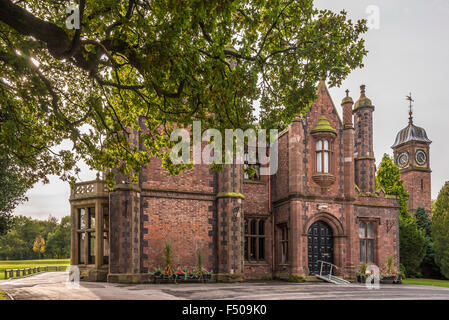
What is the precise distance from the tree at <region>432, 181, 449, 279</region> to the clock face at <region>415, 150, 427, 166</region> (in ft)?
87.0

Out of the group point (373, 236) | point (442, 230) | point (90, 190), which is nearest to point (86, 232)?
point (90, 190)

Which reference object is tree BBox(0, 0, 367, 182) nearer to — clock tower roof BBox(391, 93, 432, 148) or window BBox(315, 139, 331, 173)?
window BBox(315, 139, 331, 173)

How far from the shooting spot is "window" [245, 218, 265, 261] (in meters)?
24.1

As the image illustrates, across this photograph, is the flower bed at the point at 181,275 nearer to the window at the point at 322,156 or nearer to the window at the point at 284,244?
the window at the point at 284,244

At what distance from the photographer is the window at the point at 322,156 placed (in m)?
23.6

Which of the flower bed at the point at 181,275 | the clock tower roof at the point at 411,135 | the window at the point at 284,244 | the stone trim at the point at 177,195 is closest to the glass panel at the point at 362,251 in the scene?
the window at the point at 284,244

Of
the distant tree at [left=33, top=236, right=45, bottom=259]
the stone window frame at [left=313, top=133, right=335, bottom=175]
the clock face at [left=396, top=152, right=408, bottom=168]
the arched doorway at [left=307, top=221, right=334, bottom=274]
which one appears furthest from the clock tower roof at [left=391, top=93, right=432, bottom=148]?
the distant tree at [left=33, top=236, right=45, bottom=259]

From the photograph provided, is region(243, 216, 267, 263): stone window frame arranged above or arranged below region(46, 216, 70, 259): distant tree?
above

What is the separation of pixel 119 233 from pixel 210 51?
40.5ft

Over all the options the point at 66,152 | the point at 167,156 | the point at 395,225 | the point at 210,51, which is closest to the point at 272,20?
the point at 210,51

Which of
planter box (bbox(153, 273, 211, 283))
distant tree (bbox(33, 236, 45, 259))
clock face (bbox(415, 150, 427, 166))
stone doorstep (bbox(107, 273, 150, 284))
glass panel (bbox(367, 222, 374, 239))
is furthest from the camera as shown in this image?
distant tree (bbox(33, 236, 45, 259))

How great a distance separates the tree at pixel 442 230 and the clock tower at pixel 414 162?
23.6 metres

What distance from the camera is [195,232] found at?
21203 mm
